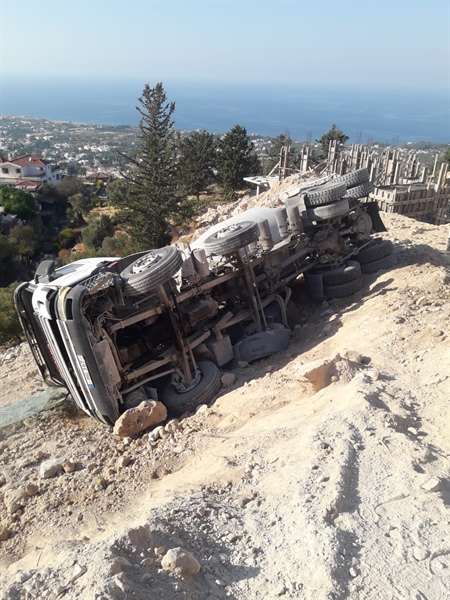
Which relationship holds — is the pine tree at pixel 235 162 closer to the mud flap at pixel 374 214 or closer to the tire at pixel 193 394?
the mud flap at pixel 374 214

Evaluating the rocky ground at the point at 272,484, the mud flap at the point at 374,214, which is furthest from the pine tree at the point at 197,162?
the rocky ground at the point at 272,484

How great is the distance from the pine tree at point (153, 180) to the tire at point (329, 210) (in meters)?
14.5

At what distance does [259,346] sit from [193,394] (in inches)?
59.0

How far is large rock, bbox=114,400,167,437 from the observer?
649 cm

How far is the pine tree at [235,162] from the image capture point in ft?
98.7

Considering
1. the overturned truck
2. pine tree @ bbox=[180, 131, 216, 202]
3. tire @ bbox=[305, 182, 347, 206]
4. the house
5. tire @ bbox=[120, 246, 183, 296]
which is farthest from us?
the house

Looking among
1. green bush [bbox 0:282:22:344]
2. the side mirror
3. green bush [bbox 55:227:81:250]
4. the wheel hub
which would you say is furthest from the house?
the wheel hub

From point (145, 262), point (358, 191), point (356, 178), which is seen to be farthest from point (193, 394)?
point (356, 178)

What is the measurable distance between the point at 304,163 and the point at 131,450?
2066cm

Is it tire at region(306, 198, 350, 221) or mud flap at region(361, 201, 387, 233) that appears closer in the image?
tire at region(306, 198, 350, 221)

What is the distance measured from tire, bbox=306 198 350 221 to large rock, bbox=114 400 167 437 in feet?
15.4

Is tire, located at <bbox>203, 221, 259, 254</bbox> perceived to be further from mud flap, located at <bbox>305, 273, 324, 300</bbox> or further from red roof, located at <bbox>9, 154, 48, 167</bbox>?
red roof, located at <bbox>9, 154, 48, 167</bbox>

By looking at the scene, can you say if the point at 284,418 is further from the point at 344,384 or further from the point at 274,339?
the point at 274,339

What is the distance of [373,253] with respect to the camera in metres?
10.1
